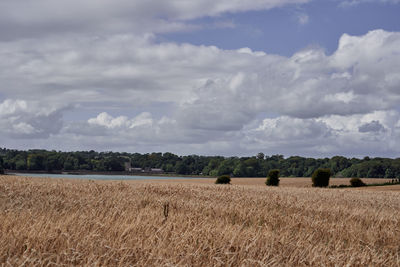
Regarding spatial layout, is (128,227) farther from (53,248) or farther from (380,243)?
(380,243)

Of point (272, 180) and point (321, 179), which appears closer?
point (321, 179)

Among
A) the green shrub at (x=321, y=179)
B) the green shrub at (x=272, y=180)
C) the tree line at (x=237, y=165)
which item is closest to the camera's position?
the green shrub at (x=272, y=180)

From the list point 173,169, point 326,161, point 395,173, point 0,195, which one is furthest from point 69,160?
point 0,195

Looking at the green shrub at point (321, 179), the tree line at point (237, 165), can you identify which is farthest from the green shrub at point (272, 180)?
the tree line at point (237, 165)

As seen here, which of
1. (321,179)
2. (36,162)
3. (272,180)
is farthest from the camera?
(36,162)

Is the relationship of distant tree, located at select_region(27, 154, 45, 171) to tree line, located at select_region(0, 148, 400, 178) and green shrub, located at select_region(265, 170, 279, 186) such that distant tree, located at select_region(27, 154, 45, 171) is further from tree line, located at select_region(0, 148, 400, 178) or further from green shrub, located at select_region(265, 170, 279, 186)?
green shrub, located at select_region(265, 170, 279, 186)

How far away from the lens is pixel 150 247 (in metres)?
5.09

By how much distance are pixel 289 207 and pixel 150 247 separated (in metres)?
10.5

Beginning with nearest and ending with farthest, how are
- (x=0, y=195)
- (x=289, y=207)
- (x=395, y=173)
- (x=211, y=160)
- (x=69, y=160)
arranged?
1. (x=0, y=195)
2. (x=289, y=207)
3. (x=395, y=173)
4. (x=69, y=160)
5. (x=211, y=160)

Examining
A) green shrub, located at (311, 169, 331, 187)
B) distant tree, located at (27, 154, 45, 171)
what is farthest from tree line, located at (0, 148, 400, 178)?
green shrub, located at (311, 169, 331, 187)

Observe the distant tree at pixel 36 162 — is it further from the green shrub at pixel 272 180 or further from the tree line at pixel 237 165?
the green shrub at pixel 272 180

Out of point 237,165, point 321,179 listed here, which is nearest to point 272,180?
point 321,179

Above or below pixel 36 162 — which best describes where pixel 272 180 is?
below

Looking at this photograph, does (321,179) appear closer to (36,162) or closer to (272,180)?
(272,180)
